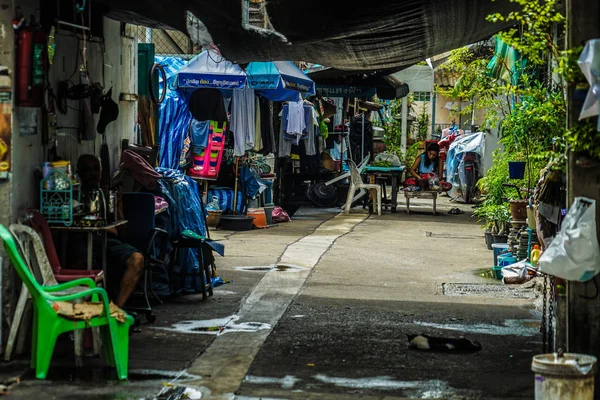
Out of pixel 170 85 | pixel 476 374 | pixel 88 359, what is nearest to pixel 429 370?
pixel 476 374

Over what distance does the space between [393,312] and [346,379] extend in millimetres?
2974

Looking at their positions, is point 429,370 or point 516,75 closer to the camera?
point 429,370

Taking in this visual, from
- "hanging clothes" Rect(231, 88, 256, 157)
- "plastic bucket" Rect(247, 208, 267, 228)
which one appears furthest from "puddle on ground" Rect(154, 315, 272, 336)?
"hanging clothes" Rect(231, 88, 256, 157)

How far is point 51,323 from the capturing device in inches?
281

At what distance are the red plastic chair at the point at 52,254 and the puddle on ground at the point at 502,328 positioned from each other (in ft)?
11.5

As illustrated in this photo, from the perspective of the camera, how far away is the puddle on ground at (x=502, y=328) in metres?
9.43

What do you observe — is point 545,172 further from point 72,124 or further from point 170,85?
point 170,85

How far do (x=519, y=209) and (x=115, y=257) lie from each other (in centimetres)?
574

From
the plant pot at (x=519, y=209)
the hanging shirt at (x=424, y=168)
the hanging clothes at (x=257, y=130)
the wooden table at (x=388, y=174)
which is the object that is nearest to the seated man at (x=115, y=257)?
the plant pot at (x=519, y=209)

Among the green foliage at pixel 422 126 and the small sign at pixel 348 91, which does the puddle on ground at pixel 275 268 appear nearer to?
the small sign at pixel 348 91

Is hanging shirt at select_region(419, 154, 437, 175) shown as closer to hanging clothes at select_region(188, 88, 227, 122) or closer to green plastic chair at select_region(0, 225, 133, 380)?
hanging clothes at select_region(188, 88, 227, 122)

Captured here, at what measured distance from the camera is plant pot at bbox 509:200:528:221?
1263 centimetres

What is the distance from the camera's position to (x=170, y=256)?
1136cm

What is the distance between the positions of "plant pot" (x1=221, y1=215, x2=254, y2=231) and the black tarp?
7.65 m
